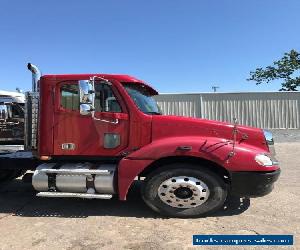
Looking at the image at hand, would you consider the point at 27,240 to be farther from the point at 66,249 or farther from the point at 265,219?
the point at 265,219

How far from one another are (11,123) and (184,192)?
12.3 feet

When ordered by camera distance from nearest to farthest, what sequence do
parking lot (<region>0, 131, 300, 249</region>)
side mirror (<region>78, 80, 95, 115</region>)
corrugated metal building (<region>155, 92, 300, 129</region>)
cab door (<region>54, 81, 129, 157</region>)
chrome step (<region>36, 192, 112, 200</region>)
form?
parking lot (<region>0, 131, 300, 249</region>)
side mirror (<region>78, 80, 95, 115</region>)
chrome step (<region>36, 192, 112, 200</region>)
cab door (<region>54, 81, 129, 157</region>)
corrugated metal building (<region>155, 92, 300, 129</region>)

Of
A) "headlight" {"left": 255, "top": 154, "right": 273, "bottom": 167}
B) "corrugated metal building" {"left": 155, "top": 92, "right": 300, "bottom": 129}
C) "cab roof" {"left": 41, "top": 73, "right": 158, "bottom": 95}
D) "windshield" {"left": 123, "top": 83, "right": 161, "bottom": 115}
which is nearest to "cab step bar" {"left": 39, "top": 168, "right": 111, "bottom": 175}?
"windshield" {"left": 123, "top": 83, "right": 161, "bottom": 115}

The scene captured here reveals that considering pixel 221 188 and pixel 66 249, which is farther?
pixel 221 188

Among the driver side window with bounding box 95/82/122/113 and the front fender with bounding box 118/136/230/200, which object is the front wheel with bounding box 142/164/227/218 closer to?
the front fender with bounding box 118/136/230/200

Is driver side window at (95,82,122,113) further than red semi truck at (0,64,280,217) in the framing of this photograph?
Yes

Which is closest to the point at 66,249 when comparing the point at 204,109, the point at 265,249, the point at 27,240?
the point at 27,240

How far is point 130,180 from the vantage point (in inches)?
232

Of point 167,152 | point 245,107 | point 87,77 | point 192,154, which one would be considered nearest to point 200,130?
point 192,154

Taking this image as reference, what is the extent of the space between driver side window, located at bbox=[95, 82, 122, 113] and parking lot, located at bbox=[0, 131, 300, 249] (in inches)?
61.9

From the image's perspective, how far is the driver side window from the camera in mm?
6082

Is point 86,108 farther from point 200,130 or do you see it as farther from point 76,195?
point 200,130

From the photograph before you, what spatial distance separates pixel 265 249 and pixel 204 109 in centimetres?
1515

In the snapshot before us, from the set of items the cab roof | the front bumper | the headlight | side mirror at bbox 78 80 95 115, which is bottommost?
the front bumper
